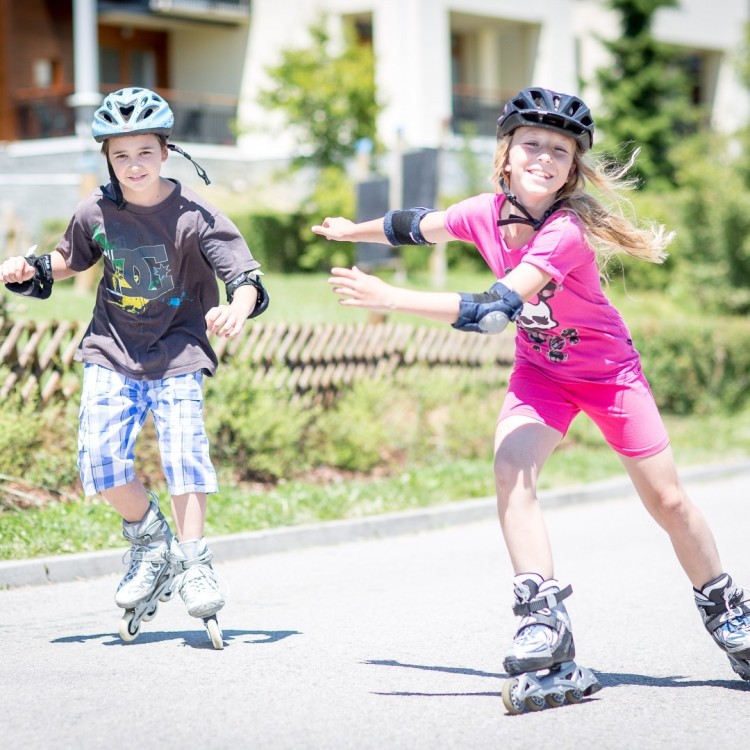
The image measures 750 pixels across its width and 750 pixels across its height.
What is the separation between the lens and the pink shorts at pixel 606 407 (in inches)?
171

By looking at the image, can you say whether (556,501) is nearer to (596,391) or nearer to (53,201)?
(596,391)

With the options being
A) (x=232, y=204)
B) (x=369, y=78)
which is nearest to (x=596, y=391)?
(x=369, y=78)

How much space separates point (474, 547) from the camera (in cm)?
804

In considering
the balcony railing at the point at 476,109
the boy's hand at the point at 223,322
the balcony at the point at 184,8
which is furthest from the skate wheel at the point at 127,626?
the balcony railing at the point at 476,109

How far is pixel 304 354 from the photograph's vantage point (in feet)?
33.3

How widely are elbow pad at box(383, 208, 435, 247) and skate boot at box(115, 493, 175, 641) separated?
1513 mm

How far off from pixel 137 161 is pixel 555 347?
176cm

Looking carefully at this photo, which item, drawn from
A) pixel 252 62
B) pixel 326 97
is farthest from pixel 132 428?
pixel 252 62

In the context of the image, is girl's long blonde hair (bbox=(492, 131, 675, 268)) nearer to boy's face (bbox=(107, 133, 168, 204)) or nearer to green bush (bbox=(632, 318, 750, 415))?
boy's face (bbox=(107, 133, 168, 204))

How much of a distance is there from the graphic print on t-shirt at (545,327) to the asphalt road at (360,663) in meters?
1.25

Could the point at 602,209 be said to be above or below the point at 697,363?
above

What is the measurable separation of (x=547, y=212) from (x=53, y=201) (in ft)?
69.1

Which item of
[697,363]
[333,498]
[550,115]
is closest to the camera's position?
[550,115]

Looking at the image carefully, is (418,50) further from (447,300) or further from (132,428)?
(447,300)
